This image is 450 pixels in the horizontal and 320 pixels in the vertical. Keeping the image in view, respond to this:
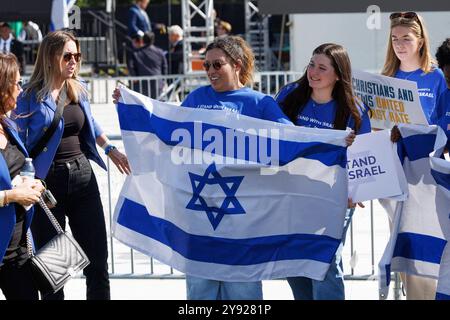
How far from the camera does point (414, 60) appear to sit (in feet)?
23.2

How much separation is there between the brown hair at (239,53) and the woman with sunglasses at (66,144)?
1.02 meters

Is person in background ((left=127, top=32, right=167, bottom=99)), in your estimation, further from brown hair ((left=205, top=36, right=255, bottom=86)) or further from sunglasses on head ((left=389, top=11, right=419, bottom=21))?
brown hair ((left=205, top=36, right=255, bottom=86))

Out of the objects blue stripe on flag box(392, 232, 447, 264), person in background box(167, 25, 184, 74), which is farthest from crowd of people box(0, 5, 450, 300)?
person in background box(167, 25, 184, 74)

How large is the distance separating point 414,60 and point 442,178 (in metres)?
1.41

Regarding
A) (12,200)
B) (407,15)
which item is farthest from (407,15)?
(12,200)

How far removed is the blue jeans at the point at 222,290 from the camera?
6113mm

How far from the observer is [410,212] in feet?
21.0

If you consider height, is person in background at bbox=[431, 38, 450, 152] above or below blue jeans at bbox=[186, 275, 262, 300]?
above

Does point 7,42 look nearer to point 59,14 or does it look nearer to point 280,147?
point 59,14

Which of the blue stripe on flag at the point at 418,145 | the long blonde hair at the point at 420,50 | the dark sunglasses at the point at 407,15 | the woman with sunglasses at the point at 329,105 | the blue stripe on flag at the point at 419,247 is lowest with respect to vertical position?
the blue stripe on flag at the point at 419,247

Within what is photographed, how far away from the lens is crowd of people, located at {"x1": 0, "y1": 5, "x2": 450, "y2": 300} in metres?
5.87

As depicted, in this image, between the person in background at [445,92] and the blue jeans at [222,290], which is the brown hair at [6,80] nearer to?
the blue jeans at [222,290]

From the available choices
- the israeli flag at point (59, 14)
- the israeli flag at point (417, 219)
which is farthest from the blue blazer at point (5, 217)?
the israeli flag at point (59, 14)

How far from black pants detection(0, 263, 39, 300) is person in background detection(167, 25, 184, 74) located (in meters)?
20.9
